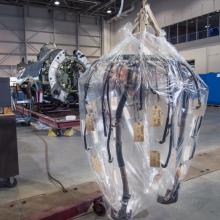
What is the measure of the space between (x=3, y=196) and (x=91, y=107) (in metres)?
1.45

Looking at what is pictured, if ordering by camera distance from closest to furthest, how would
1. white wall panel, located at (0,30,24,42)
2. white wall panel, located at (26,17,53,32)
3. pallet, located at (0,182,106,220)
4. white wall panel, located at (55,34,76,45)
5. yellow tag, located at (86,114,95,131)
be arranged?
yellow tag, located at (86,114,95,131) → pallet, located at (0,182,106,220) → white wall panel, located at (0,30,24,42) → white wall panel, located at (26,17,53,32) → white wall panel, located at (55,34,76,45)

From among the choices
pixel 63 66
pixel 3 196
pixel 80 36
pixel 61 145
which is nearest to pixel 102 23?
pixel 80 36

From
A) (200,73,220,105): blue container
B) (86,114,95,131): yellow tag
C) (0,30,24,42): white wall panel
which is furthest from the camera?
(0,30,24,42): white wall panel

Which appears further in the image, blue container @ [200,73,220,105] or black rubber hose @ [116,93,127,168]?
blue container @ [200,73,220,105]

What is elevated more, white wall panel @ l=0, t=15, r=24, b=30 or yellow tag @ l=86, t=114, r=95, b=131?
white wall panel @ l=0, t=15, r=24, b=30

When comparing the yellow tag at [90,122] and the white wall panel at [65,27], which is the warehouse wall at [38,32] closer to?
the white wall panel at [65,27]

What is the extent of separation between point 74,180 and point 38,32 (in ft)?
50.8

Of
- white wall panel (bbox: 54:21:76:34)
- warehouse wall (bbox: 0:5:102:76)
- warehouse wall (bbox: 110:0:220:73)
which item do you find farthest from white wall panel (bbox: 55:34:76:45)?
warehouse wall (bbox: 110:0:220:73)

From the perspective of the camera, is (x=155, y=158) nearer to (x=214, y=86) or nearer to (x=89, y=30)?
(x=214, y=86)

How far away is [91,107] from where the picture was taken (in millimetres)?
2096

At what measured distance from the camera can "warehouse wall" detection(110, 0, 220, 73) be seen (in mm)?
12680

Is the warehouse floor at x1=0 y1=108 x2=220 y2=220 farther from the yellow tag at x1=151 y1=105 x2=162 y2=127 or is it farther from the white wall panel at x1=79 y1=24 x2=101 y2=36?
the white wall panel at x1=79 y1=24 x2=101 y2=36

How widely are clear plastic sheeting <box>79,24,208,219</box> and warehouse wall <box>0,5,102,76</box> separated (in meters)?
15.4

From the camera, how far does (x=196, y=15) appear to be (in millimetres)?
13391
